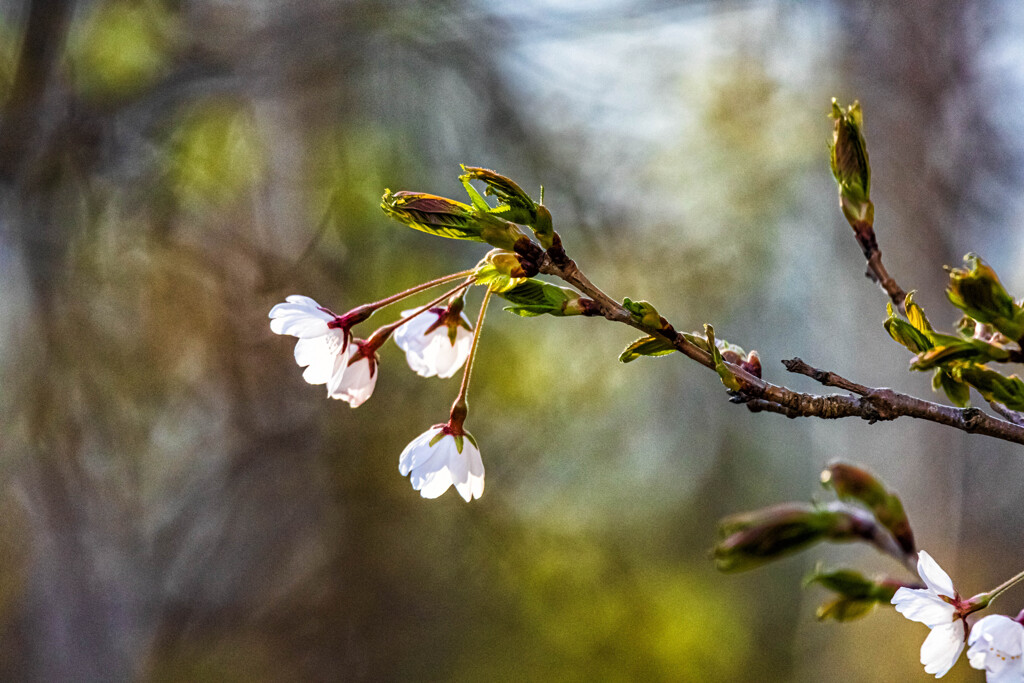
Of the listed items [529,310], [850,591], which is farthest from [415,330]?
[850,591]

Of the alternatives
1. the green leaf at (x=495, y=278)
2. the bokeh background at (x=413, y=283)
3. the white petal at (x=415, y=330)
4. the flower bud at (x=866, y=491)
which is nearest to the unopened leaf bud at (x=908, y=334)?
the flower bud at (x=866, y=491)

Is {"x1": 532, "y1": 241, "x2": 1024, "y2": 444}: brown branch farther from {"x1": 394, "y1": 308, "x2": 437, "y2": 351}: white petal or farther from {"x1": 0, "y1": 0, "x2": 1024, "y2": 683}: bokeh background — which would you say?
{"x1": 0, "y1": 0, "x2": 1024, "y2": 683}: bokeh background

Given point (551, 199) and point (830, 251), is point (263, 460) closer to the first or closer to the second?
point (551, 199)

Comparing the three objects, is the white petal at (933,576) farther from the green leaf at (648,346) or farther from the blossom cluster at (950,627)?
the green leaf at (648,346)

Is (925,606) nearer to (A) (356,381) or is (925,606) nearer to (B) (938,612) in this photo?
(B) (938,612)

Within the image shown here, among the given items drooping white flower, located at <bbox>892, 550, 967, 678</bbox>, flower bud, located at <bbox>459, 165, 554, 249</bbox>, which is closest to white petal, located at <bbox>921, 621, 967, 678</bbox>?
drooping white flower, located at <bbox>892, 550, 967, 678</bbox>
